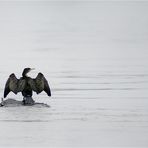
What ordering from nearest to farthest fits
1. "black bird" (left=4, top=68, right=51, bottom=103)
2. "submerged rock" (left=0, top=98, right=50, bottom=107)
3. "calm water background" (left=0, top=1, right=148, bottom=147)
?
"calm water background" (left=0, top=1, right=148, bottom=147) → "submerged rock" (left=0, top=98, right=50, bottom=107) → "black bird" (left=4, top=68, right=51, bottom=103)

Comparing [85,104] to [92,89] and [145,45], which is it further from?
[145,45]

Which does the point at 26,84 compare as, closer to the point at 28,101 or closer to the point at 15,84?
the point at 15,84

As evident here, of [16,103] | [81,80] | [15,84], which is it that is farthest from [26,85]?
[81,80]

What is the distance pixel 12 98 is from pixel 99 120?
2.64 m

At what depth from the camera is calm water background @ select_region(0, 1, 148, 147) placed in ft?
38.2

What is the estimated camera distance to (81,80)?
660 inches

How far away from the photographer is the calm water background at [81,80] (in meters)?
11.6

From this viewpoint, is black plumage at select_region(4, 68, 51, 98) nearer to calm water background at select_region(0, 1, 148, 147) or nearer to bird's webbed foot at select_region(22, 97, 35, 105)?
bird's webbed foot at select_region(22, 97, 35, 105)

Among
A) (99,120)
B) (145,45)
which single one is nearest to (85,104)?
(99,120)

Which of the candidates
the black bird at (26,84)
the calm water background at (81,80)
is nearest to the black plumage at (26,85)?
the black bird at (26,84)

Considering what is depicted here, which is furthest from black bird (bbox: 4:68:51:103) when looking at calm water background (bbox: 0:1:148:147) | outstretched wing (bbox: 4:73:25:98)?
calm water background (bbox: 0:1:148:147)

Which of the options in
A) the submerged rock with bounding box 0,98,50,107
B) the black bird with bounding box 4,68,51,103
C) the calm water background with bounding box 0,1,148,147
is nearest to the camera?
the calm water background with bounding box 0,1,148,147

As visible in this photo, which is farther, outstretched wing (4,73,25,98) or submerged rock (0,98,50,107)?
outstretched wing (4,73,25,98)

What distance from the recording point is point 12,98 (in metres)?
14.8
